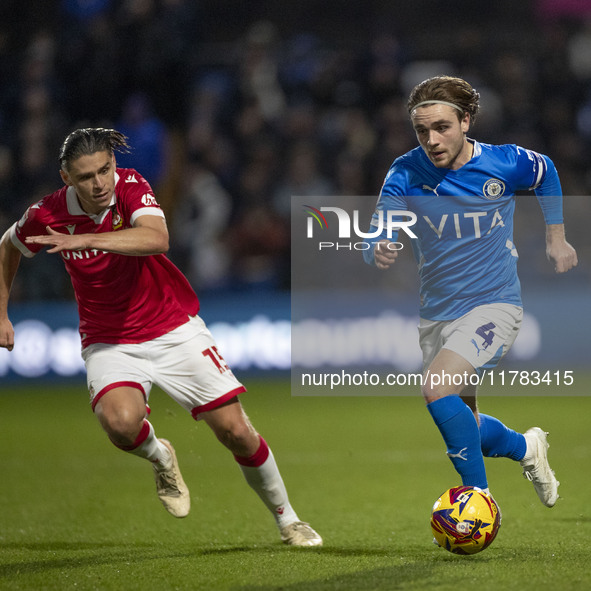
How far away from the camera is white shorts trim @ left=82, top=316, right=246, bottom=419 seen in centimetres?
506

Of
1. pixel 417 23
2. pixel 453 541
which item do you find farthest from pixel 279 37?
pixel 453 541

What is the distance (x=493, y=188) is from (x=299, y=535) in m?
1.94

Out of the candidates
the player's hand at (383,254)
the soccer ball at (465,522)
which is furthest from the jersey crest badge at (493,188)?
the soccer ball at (465,522)

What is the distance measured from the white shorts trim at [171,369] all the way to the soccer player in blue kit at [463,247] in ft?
3.12

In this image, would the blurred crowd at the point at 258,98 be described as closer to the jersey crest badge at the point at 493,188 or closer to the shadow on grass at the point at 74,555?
the shadow on grass at the point at 74,555

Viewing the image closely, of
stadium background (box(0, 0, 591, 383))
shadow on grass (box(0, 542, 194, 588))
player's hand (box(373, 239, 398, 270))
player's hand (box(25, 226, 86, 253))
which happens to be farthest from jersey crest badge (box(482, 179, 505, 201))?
stadium background (box(0, 0, 591, 383))

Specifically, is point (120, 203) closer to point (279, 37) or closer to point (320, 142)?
point (320, 142)

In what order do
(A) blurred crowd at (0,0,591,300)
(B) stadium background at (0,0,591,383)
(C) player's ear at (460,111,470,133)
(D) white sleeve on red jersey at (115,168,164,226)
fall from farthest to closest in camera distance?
1. (A) blurred crowd at (0,0,591,300)
2. (B) stadium background at (0,0,591,383)
3. (D) white sleeve on red jersey at (115,168,164,226)
4. (C) player's ear at (460,111,470,133)

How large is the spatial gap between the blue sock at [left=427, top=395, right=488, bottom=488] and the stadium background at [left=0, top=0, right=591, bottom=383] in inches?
229

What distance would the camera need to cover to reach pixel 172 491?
546 cm

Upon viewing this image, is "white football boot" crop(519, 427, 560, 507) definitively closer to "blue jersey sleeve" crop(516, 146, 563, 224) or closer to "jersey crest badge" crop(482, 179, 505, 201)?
"blue jersey sleeve" crop(516, 146, 563, 224)

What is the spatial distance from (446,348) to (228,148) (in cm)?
917

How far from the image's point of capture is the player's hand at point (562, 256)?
4871mm

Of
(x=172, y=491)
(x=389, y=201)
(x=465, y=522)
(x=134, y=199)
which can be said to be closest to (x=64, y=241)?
(x=134, y=199)
